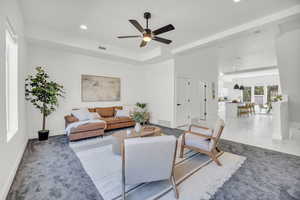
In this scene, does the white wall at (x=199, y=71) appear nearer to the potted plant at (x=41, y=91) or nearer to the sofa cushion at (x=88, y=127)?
the sofa cushion at (x=88, y=127)

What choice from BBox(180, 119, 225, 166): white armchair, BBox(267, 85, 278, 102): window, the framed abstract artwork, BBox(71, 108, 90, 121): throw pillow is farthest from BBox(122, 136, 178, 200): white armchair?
BBox(267, 85, 278, 102): window

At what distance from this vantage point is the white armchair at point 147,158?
1559 mm

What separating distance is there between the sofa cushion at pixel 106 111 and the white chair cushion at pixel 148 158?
3.90m

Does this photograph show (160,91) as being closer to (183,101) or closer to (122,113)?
(183,101)

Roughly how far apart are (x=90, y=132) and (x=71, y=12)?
3050 millimetres

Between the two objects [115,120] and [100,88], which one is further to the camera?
[100,88]

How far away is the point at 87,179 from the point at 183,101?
15.3 feet

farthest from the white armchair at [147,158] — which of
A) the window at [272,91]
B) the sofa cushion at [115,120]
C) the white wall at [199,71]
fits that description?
the window at [272,91]

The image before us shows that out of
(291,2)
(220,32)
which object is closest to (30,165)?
(220,32)

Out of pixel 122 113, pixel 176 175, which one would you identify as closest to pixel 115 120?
pixel 122 113

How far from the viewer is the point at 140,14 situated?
3.07 meters

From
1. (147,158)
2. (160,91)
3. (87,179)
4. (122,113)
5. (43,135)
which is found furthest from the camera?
(160,91)

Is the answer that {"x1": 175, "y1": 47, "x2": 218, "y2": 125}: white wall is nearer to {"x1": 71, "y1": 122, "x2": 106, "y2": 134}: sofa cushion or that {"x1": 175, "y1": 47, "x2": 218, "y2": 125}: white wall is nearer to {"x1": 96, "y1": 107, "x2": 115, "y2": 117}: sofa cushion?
{"x1": 96, "y1": 107, "x2": 115, "y2": 117}: sofa cushion

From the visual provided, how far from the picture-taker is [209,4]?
270 centimetres
